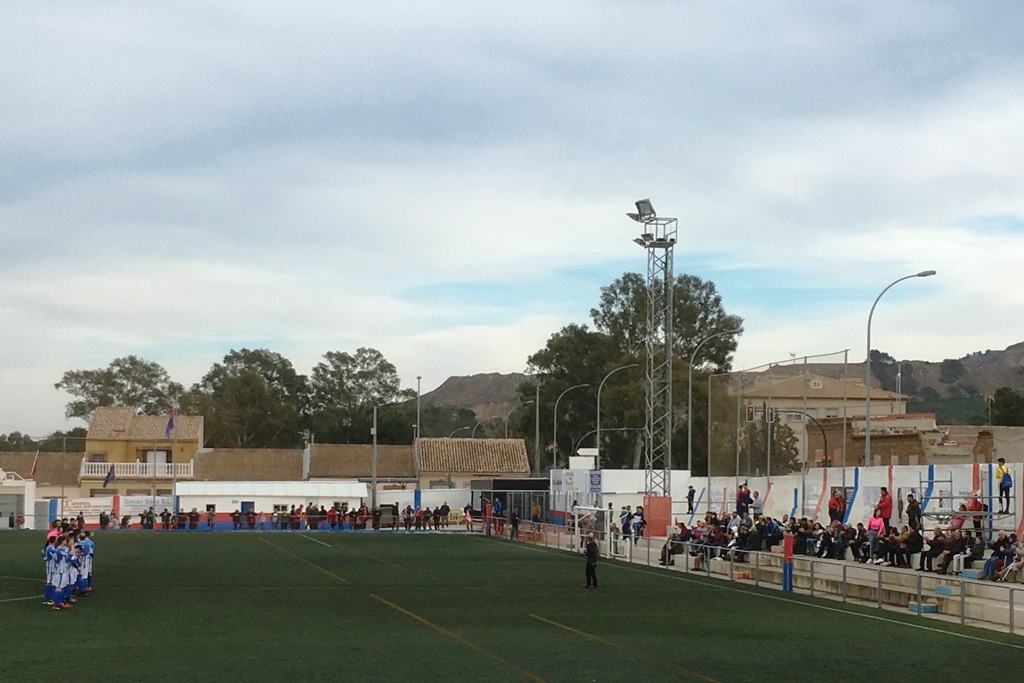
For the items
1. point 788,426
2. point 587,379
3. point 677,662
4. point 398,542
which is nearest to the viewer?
point 677,662

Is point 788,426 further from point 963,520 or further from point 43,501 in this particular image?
point 43,501

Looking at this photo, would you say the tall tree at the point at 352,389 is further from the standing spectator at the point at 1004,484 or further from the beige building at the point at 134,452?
the standing spectator at the point at 1004,484

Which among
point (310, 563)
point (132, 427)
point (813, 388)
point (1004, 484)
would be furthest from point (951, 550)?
point (132, 427)

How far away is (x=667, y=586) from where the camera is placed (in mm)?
34531

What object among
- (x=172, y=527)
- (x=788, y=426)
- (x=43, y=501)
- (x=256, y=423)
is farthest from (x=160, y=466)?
(x=788, y=426)

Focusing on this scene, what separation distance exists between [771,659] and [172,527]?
60250 millimetres

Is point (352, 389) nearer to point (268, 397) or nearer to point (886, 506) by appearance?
point (268, 397)

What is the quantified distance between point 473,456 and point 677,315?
69.8ft

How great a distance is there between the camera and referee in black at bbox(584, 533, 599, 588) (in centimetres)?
3303

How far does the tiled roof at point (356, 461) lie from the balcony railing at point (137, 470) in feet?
32.7

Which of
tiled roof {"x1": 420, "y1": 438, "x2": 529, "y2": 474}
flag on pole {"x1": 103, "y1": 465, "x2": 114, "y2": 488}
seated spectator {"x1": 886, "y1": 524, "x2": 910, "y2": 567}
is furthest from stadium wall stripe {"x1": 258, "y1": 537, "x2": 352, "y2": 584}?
tiled roof {"x1": 420, "y1": 438, "x2": 529, "y2": 474}

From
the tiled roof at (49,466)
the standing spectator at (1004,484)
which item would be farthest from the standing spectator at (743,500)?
the tiled roof at (49,466)

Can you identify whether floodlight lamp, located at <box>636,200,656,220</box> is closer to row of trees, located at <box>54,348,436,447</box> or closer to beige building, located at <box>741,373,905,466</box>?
beige building, located at <box>741,373,905,466</box>

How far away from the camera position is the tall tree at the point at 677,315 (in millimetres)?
110000
